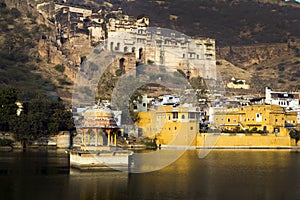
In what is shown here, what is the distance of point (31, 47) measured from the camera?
69875mm

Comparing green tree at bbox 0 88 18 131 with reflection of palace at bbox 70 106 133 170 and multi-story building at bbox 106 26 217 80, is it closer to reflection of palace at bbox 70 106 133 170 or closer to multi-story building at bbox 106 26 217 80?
reflection of palace at bbox 70 106 133 170

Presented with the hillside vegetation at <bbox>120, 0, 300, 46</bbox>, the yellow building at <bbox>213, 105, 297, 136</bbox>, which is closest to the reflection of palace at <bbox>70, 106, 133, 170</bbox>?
the yellow building at <bbox>213, 105, 297, 136</bbox>

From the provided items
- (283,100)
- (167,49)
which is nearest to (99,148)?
(283,100)

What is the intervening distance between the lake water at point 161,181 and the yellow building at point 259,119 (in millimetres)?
13527

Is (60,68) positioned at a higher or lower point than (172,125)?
higher

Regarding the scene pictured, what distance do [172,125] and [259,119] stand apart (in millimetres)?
7948

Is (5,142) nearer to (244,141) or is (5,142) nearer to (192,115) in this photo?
(192,115)

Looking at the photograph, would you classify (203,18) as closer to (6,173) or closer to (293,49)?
(293,49)

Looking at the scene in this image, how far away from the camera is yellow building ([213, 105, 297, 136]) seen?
52.1m

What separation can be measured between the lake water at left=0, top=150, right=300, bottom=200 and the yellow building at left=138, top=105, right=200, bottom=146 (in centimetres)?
1020

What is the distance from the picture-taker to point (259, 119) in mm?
52812

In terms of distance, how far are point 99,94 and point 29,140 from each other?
15498 millimetres

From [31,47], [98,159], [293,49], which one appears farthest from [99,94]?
[293,49]

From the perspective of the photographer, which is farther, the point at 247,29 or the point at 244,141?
the point at 247,29
